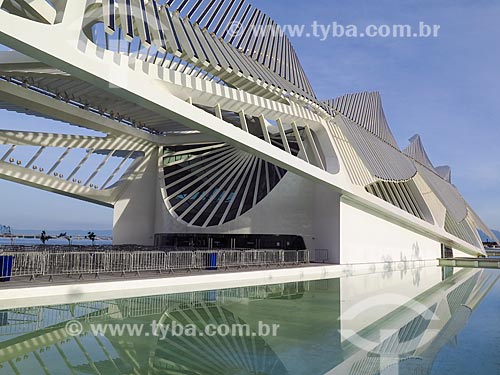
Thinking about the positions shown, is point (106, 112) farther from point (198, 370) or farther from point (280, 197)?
point (198, 370)

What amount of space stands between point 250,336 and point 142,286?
21.5 ft

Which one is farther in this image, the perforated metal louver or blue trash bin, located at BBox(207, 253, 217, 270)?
the perforated metal louver

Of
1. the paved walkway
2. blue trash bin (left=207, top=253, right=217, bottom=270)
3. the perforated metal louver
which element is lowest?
the paved walkway

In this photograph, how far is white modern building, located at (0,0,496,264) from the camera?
1223cm

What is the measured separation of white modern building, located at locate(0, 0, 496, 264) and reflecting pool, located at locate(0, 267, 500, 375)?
584 centimetres

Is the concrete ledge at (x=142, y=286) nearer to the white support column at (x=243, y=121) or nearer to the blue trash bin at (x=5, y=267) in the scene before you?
the blue trash bin at (x=5, y=267)

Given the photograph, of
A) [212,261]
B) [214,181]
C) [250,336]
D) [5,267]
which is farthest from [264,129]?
[250,336]

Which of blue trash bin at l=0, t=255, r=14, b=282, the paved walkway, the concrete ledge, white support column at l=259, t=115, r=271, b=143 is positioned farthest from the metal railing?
white support column at l=259, t=115, r=271, b=143

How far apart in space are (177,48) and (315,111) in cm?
1239

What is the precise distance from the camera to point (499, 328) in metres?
9.58

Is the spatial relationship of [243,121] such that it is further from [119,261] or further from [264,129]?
[119,261]

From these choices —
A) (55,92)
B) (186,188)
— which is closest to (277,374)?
(55,92)

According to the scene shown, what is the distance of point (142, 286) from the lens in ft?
45.0

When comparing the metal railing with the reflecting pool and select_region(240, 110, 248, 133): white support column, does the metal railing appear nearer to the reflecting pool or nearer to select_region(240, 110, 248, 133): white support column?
the reflecting pool
